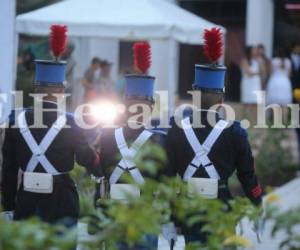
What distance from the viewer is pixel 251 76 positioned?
805 inches

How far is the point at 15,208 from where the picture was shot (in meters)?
6.82

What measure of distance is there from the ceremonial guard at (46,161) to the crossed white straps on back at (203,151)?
65 centimetres

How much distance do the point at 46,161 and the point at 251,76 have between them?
46.0 ft

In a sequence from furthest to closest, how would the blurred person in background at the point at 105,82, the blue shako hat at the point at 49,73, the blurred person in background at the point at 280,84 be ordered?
the blurred person in background at the point at 280,84 → the blurred person in background at the point at 105,82 → the blue shako hat at the point at 49,73

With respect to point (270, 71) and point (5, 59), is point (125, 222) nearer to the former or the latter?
point (5, 59)

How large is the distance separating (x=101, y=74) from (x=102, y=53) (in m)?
6.34

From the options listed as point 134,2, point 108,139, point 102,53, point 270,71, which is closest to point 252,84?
point 270,71

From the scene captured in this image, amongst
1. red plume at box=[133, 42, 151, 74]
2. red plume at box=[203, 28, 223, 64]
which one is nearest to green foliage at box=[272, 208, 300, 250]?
red plume at box=[203, 28, 223, 64]

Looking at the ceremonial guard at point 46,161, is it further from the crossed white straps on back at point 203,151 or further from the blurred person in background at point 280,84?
the blurred person in background at point 280,84

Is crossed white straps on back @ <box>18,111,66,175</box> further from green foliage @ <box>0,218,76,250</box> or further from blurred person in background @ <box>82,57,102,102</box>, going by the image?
blurred person in background @ <box>82,57,102,102</box>

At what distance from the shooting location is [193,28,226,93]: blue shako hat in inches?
271

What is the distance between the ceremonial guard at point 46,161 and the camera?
264 inches

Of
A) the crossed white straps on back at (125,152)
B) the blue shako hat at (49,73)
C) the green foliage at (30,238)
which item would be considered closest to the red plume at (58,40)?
the blue shako hat at (49,73)

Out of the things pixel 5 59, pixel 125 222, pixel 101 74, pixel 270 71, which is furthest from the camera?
pixel 270 71
